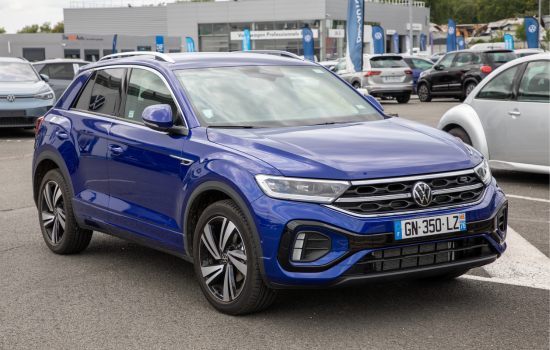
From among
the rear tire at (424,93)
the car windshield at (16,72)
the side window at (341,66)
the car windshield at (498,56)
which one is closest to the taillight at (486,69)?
the car windshield at (498,56)

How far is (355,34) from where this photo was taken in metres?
22.6

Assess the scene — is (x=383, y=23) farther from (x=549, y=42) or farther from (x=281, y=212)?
(x=281, y=212)

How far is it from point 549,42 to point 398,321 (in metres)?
83.0

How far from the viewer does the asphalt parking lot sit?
4.03 meters

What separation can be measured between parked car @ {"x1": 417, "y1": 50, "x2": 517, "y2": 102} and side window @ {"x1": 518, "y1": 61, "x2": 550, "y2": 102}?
15.0 metres

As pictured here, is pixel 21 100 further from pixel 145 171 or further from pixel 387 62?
pixel 387 62

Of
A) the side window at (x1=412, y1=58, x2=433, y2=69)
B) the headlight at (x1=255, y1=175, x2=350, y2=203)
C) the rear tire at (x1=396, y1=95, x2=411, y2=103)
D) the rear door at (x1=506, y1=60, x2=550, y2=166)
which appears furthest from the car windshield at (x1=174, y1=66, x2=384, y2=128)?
the side window at (x1=412, y1=58, x2=433, y2=69)

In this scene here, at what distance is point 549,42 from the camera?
80.1 meters

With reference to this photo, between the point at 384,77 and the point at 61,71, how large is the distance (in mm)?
11134

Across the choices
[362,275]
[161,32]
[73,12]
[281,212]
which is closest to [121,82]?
[281,212]

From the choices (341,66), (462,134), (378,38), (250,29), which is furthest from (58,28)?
(462,134)

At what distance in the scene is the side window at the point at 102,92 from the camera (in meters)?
5.67

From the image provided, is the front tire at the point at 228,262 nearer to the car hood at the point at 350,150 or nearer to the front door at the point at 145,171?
the front door at the point at 145,171

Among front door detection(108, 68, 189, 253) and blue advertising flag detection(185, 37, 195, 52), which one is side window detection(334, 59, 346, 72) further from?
front door detection(108, 68, 189, 253)
